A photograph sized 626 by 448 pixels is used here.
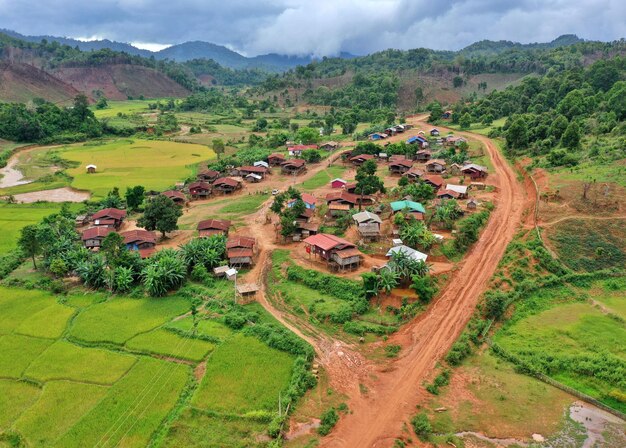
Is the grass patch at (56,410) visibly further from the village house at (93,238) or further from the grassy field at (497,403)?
the village house at (93,238)

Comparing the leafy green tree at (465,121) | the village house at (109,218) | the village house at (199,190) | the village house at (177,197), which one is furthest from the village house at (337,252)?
the leafy green tree at (465,121)

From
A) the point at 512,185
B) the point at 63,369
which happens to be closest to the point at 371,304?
the point at 63,369

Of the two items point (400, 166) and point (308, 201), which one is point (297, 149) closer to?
point (400, 166)

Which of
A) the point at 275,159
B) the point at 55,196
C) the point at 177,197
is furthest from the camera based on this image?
the point at 275,159

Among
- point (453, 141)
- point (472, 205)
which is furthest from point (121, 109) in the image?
point (472, 205)

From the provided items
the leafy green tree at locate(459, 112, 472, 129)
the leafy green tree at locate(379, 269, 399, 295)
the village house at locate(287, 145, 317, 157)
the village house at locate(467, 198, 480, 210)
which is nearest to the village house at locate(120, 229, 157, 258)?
the leafy green tree at locate(379, 269, 399, 295)

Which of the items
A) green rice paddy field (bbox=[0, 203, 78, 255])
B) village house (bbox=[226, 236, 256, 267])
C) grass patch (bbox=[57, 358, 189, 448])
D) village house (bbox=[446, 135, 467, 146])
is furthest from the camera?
village house (bbox=[446, 135, 467, 146])

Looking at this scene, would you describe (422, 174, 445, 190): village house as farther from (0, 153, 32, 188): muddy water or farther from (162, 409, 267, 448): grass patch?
(0, 153, 32, 188): muddy water
